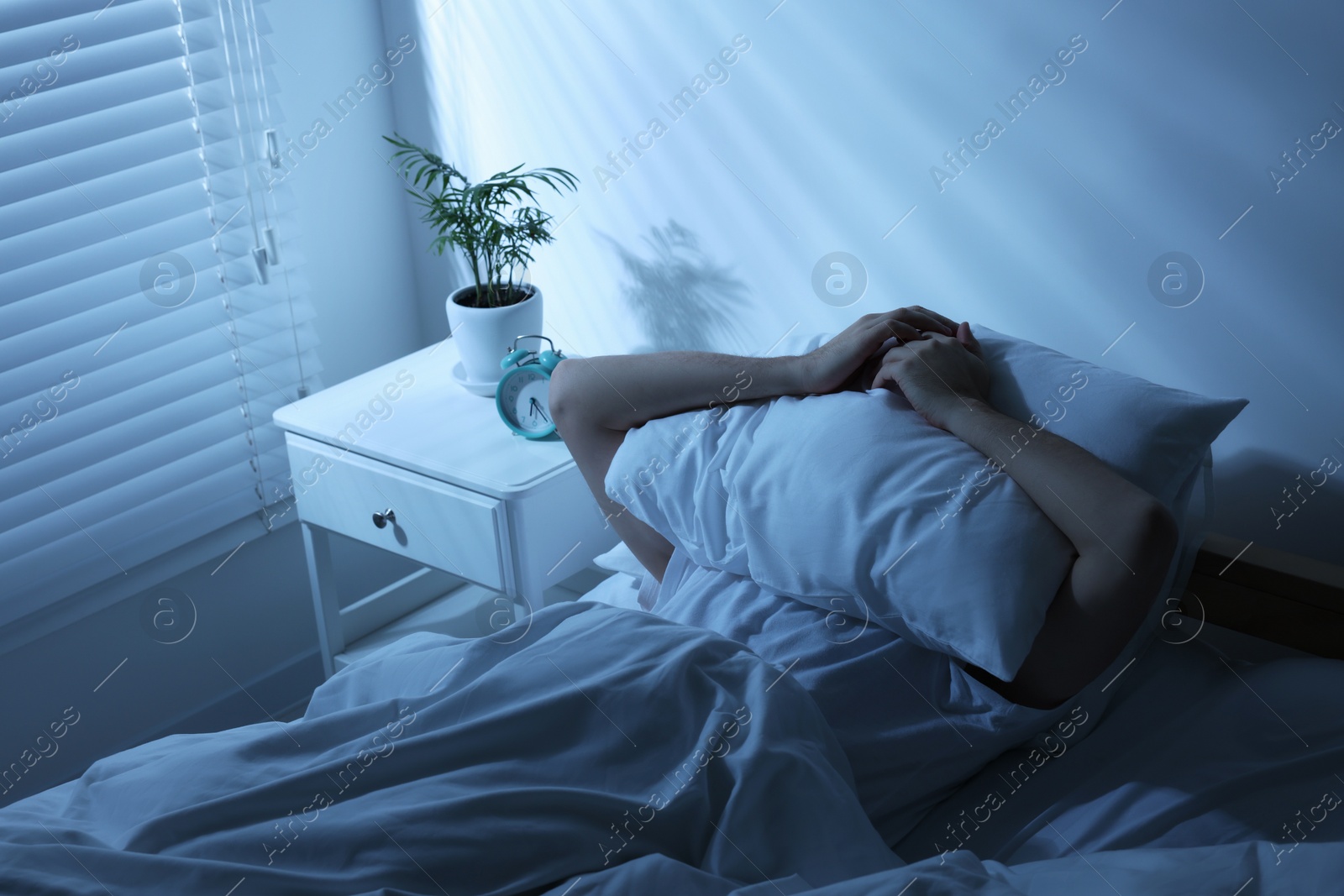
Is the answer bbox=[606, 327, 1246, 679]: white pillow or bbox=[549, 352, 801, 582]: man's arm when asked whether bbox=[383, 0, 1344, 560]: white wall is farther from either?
bbox=[549, 352, 801, 582]: man's arm

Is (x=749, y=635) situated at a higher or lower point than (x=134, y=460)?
lower

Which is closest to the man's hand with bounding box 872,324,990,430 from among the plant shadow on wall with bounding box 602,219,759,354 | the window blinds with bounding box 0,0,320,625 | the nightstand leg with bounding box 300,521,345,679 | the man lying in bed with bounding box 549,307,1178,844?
the man lying in bed with bounding box 549,307,1178,844

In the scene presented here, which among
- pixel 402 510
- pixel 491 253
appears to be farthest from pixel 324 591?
pixel 491 253

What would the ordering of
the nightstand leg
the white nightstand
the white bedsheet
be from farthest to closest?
the nightstand leg, the white nightstand, the white bedsheet

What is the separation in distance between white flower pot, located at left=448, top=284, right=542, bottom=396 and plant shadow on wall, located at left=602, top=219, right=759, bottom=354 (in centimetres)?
18

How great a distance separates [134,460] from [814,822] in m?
1.46

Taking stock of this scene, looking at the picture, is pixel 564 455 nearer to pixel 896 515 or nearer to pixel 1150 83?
pixel 896 515

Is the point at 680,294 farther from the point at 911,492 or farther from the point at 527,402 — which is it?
the point at 911,492

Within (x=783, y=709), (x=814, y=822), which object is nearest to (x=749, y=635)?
(x=783, y=709)

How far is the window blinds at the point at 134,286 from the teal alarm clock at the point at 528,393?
0.57 meters

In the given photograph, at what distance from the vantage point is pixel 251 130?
1.98m

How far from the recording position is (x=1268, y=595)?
4.31ft

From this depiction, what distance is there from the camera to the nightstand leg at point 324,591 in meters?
1.99

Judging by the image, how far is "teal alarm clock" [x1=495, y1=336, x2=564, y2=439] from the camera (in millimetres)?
1770
